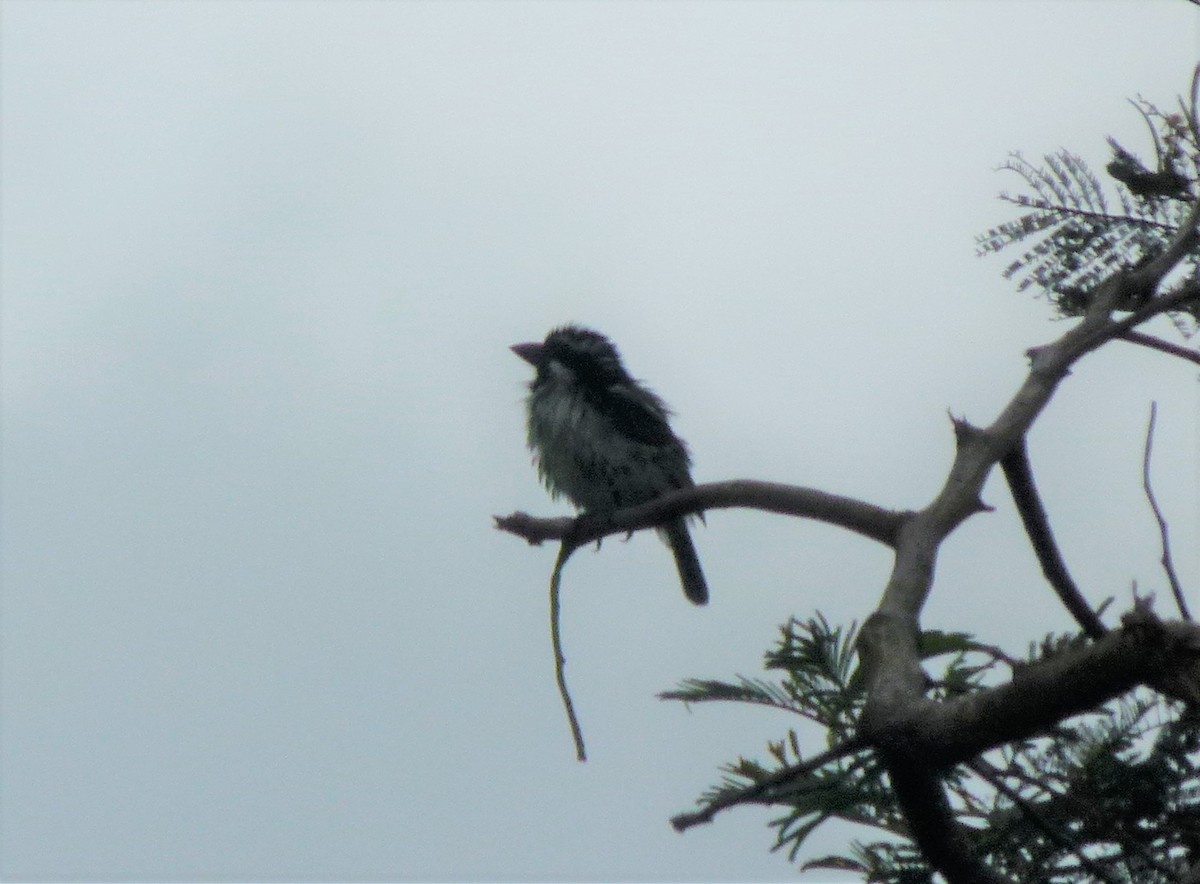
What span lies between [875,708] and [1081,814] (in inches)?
26.3

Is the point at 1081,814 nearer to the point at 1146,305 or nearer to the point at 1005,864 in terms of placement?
the point at 1005,864

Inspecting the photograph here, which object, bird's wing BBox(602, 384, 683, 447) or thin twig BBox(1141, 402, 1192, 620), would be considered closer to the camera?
thin twig BBox(1141, 402, 1192, 620)

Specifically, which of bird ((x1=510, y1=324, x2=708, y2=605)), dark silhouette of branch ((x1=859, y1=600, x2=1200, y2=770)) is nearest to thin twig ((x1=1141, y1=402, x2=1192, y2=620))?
dark silhouette of branch ((x1=859, y1=600, x2=1200, y2=770))

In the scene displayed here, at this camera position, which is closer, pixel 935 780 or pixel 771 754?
pixel 935 780

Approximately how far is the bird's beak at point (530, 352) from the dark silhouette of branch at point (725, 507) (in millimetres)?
2582

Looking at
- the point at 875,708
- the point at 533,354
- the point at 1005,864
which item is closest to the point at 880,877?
the point at 1005,864

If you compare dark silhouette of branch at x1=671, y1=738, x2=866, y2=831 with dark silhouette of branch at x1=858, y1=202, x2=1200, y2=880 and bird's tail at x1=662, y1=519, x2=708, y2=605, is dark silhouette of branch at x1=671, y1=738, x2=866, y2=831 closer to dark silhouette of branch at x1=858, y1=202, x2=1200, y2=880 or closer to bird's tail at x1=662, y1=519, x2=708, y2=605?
dark silhouette of branch at x1=858, y1=202, x2=1200, y2=880

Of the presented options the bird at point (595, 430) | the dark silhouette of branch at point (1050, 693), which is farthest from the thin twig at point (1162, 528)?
the bird at point (595, 430)

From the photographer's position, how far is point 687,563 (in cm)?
663

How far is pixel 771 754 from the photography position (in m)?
2.67

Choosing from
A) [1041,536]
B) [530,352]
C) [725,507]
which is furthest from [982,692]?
[530,352]

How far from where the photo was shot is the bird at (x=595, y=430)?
5.96m

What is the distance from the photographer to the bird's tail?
21.5ft

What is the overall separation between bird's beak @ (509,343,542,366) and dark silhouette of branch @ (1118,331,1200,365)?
383 centimetres
